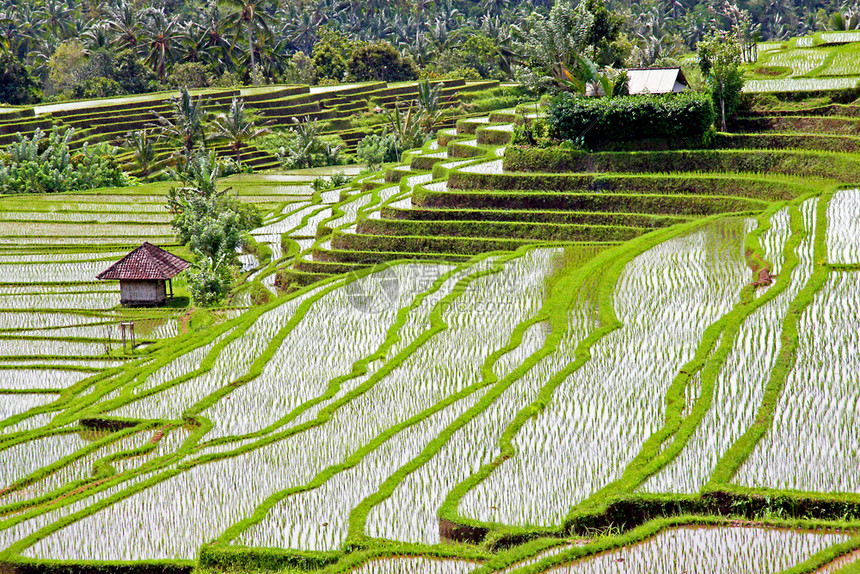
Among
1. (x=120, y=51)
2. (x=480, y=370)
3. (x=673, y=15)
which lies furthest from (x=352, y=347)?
(x=673, y=15)

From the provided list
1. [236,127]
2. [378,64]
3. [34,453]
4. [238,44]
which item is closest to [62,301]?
[34,453]

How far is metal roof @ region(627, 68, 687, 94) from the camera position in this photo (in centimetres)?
2012

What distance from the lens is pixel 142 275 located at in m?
16.9

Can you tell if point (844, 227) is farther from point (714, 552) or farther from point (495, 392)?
point (714, 552)

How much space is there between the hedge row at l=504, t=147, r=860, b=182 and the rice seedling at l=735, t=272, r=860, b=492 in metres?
6.64

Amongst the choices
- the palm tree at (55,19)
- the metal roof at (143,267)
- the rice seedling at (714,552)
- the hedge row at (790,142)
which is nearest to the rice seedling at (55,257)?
the metal roof at (143,267)

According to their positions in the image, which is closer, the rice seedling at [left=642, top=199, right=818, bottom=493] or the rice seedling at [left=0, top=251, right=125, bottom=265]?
the rice seedling at [left=642, top=199, right=818, bottom=493]

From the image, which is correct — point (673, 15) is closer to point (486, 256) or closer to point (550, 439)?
point (486, 256)

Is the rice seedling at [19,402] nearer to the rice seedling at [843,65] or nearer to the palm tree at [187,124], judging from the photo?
the rice seedling at [843,65]

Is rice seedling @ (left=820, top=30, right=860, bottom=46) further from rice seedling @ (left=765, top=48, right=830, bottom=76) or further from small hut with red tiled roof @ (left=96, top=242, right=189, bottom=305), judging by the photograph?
small hut with red tiled roof @ (left=96, top=242, right=189, bottom=305)

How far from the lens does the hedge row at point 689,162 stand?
1598cm

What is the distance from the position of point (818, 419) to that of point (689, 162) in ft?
33.8

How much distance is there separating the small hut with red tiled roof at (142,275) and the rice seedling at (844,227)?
11.3 m

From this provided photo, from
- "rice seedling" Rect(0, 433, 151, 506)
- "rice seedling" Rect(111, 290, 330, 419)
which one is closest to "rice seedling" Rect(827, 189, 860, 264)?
"rice seedling" Rect(111, 290, 330, 419)
